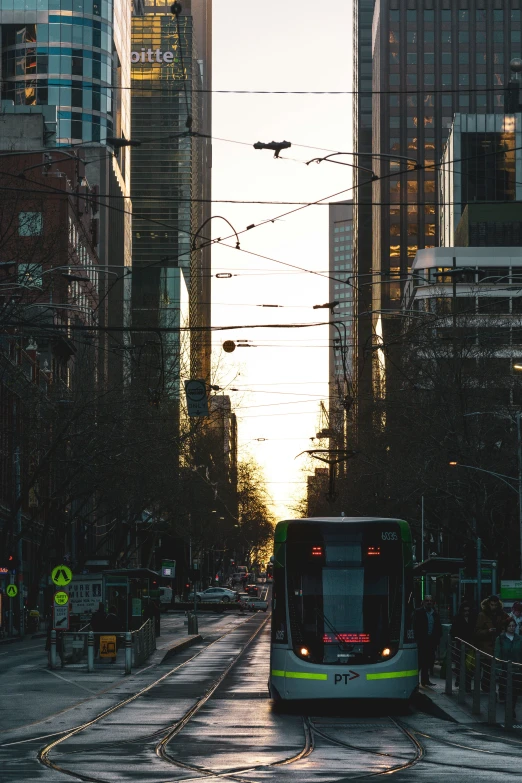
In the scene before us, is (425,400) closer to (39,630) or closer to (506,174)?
(39,630)

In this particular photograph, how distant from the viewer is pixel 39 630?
235 ft

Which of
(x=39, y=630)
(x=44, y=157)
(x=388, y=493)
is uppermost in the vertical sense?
(x=44, y=157)

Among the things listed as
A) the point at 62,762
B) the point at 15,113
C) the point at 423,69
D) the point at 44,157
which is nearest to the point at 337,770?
the point at 62,762

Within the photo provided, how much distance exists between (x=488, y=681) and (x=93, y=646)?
14.3m

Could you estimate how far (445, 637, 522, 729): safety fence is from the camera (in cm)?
1958

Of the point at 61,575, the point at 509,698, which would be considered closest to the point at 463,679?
the point at 509,698

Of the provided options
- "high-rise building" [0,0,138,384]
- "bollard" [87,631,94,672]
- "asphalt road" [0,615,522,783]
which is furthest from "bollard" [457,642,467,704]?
"high-rise building" [0,0,138,384]

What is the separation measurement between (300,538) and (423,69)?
571ft

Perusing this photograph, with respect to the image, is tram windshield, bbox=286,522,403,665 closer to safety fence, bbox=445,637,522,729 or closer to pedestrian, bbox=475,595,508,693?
safety fence, bbox=445,637,522,729

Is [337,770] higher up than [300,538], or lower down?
lower down

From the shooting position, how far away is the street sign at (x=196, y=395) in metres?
57.3

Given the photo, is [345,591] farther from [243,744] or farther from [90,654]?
[90,654]

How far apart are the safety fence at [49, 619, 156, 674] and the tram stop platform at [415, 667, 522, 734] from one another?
10200 mm

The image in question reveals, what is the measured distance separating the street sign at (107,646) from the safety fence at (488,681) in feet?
40.4
